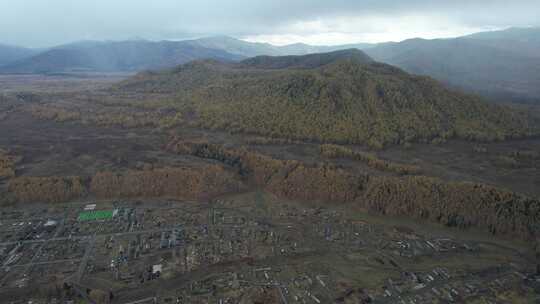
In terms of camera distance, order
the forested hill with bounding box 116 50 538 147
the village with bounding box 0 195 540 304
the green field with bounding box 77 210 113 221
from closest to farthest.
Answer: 1. the village with bounding box 0 195 540 304
2. the green field with bounding box 77 210 113 221
3. the forested hill with bounding box 116 50 538 147

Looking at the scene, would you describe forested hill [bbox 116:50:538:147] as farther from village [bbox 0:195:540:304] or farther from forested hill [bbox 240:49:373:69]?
forested hill [bbox 240:49:373:69]

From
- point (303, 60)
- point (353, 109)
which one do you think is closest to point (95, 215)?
point (353, 109)

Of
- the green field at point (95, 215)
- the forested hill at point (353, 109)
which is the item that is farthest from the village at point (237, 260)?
the forested hill at point (353, 109)

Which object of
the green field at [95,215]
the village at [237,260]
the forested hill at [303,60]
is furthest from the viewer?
the forested hill at [303,60]

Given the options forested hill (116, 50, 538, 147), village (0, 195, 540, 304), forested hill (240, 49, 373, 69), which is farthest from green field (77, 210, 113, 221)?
forested hill (240, 49, 373, 69)

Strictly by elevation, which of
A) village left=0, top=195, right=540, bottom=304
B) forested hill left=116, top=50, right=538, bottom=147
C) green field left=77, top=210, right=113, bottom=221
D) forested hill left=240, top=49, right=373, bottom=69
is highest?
forested hill left=240, top=49, right=373, bottom=69

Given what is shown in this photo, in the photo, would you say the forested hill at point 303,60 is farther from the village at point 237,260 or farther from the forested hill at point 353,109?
the village at point 237,260
